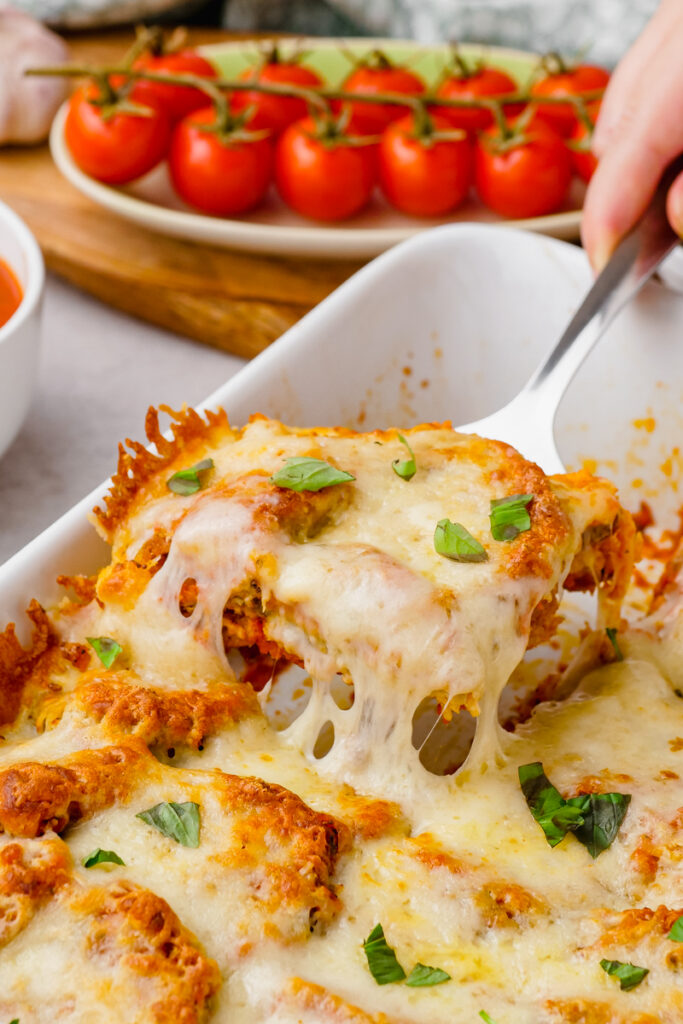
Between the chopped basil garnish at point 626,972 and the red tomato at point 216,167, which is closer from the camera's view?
the chopped basil garnish at point 626,972

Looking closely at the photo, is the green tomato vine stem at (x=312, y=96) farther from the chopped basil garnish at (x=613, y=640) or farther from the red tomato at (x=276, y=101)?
the chopped basil garnish at (x=613, y=640)

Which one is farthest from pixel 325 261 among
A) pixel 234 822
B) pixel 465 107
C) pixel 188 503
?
pixel 234 822

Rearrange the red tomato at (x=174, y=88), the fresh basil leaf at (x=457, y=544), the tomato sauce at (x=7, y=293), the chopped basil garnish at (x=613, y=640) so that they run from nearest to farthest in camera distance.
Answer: the fresh basil leaf at (x=457, y=544) < the chopped basil garnish at (x=613, y=640) < the tomato sauce at (x=7, y=293) < the red tomato at (x=174, y=88)

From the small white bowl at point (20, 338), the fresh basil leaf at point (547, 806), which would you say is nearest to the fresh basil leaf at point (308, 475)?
the fresh basil leaf at point (547, 806)

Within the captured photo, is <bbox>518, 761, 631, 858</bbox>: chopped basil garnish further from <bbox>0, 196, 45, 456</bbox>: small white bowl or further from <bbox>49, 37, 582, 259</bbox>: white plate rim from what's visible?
<bbox>49, 37, 582, 259</bbox>: white plate rim

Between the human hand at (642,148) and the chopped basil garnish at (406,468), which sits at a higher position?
the human hand at (642,148)

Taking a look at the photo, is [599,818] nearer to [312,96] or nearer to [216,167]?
[216,167]

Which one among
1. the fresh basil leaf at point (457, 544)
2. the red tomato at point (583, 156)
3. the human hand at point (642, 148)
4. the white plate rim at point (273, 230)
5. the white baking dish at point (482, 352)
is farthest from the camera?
the red tomato at point (583, 156)
